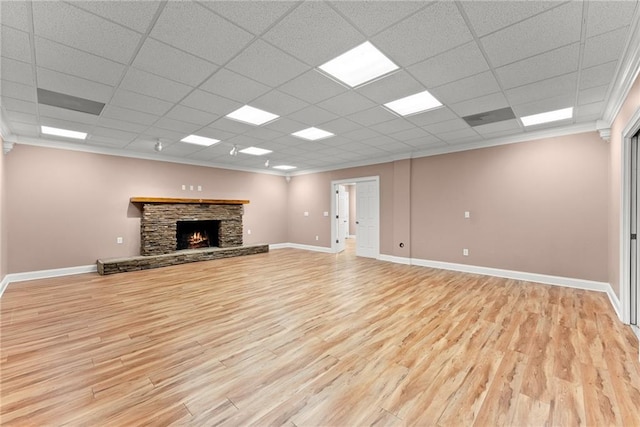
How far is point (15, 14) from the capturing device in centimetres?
189

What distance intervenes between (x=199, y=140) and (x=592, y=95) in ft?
19.9

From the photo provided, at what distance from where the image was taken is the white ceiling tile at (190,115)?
12.1 ft

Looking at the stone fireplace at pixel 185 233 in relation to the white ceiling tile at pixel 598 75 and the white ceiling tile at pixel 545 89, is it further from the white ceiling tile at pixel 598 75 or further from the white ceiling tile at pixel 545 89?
the white ceiling tile at pixel 598 75

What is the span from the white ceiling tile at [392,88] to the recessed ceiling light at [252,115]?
57.2 inches

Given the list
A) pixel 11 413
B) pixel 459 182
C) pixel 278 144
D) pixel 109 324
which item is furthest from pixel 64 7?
pixel 459 182

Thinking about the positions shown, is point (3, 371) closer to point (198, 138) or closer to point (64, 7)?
point (64, 7)

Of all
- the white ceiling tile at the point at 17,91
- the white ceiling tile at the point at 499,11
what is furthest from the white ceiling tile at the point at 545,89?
the white ceiling tile at the point at 17,91

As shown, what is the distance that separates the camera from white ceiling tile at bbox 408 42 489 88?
7.89ft

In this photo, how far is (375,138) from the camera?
16.9 feet

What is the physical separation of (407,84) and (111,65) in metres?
2.97

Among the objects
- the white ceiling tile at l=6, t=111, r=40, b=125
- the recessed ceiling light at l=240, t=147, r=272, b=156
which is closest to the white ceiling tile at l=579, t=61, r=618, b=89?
the recessed ceiling light at l=240, t=147, r=272, b=156

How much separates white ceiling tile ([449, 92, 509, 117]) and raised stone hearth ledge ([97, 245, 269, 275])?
6.21 meters

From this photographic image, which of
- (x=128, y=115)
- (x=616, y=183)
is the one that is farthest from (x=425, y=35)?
(x=128, y=115)

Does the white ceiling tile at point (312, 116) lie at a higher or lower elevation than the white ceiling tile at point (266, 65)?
lower
